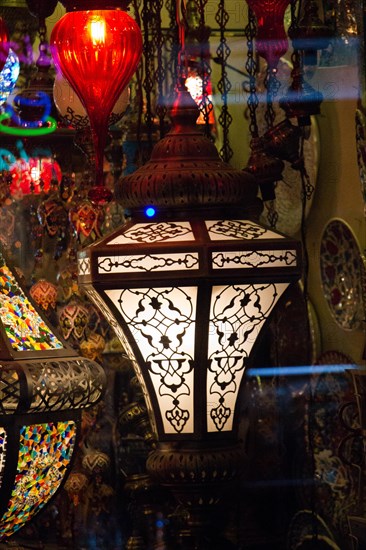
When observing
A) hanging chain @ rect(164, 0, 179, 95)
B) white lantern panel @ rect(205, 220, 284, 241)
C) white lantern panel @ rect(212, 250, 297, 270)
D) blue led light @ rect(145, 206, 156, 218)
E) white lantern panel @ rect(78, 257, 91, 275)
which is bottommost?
white lantern panel @ rect(78, 257, 91, 275)

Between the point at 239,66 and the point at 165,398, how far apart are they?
3.00 metres

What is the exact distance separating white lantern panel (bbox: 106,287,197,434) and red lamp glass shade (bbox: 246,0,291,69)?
878 mm

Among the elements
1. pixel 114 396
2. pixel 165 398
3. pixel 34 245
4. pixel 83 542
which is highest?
pixel 165 398

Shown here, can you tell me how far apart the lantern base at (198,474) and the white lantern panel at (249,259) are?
261 mm

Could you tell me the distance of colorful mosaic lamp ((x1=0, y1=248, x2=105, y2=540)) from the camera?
70.8 inches

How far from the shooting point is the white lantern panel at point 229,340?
183 centimetres

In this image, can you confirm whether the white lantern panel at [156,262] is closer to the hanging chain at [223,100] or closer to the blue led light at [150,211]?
the blue led light at [150,211]

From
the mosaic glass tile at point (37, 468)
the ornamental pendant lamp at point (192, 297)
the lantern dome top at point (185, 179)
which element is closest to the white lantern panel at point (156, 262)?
the ornamental pendant lamp at point (192, 297)

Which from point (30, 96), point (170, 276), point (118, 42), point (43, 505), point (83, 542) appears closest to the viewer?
point (170, 276)

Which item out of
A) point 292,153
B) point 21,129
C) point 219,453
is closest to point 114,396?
point 21,129

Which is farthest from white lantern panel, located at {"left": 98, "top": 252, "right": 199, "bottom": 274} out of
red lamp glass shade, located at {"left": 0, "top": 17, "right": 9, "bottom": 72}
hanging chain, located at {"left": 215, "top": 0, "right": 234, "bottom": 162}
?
hanging chain, located at {"left": 215, "top": 0, "right": 234, "bottom": 162}

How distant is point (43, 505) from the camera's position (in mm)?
1894

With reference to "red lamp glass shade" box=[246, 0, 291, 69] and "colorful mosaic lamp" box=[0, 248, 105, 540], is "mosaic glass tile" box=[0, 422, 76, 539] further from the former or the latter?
"red lamp glass shade" box=[246, 0, 291, 69]

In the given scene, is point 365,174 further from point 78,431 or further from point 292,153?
point 78,431
